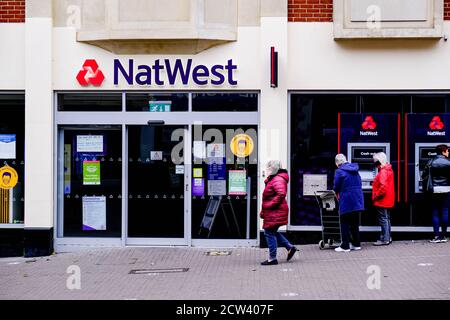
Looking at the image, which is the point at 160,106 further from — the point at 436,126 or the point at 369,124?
the point at 436,126

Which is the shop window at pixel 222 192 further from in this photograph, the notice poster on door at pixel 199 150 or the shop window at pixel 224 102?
the shop window at pixel 224 102

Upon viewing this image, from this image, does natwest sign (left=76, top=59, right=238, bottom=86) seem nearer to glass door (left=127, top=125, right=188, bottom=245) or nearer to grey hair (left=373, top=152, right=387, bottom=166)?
glass door (left=127, top=125, right=188, bottom=245)

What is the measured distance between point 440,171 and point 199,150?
440cm

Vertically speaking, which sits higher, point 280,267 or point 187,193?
point 187,193

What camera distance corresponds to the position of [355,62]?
44.5 ft

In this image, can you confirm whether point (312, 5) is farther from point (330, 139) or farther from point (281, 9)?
point (330, 139)

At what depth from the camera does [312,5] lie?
1359 cm

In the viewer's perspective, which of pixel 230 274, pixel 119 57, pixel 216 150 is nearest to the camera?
pixel 230 274

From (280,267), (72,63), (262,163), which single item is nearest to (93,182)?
(72,63)

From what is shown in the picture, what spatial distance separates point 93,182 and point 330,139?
4576 millimetres

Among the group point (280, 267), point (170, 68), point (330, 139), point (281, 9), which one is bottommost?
point (280, 267)

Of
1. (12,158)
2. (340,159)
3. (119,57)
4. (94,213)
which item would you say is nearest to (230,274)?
(340,159)

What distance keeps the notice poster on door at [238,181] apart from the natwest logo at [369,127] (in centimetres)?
233

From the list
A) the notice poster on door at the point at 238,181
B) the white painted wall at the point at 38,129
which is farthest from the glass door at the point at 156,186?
the white painted wall at the point at 38,129
